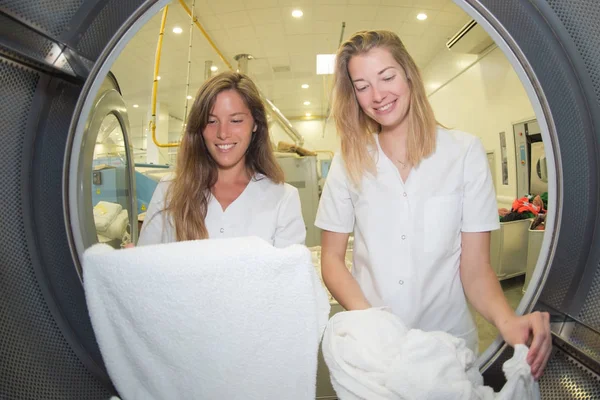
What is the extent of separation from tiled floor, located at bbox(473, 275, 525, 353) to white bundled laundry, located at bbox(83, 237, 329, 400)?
8.65 feet

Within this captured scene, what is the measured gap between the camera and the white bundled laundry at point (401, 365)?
556mm

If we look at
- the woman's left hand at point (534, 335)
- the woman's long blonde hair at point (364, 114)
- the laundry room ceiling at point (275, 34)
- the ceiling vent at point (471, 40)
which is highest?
the laundry room ceiling at point (275, 34)

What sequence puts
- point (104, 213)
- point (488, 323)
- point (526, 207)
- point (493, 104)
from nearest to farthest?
1. point (104, 213)
2. point (488, 323)
3. point (526, 207)
4. point (493, 104)

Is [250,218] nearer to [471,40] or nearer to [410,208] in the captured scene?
[410,208]

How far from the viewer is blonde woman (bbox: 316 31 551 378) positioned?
909 millimetres

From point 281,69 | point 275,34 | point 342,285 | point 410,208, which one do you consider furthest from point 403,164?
point 281,69

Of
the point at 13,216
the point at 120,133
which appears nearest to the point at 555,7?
the point at 13,216

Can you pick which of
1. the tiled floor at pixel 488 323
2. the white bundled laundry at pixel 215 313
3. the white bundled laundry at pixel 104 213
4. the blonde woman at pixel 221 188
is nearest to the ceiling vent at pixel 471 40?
the tiled floor at pixel 488 323

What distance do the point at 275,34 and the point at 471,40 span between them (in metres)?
2.55

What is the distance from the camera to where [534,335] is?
0.71m

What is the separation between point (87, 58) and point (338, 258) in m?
0.87

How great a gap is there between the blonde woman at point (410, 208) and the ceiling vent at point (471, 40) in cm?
364

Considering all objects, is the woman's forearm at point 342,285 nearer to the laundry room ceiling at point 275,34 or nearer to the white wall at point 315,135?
the laundry room ceiling at point 275,34

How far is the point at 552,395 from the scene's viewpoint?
764mm
